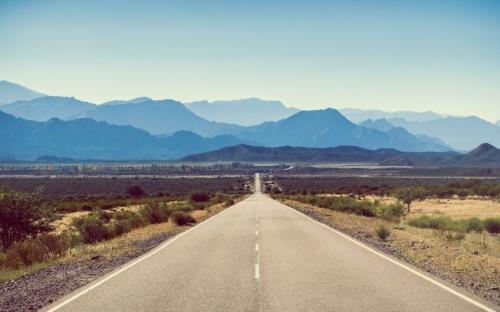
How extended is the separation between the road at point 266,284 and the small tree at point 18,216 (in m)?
6.51

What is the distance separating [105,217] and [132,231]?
1187 centimetres

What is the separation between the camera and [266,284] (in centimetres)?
1095

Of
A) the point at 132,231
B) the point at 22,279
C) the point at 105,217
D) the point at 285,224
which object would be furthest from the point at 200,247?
the point at 105,217

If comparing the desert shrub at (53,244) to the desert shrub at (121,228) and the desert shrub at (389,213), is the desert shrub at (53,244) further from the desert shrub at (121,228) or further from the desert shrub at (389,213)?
the desert shrub at (389,213)

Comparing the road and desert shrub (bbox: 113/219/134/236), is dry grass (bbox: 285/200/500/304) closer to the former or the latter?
the road

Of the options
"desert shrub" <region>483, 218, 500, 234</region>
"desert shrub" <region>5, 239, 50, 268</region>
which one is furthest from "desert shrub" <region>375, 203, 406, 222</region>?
"desert shrub" <region>5, 239, 50, 268</region>

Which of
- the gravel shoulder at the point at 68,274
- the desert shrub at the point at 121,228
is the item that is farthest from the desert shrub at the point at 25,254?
the desert shrub at the point at 121,228

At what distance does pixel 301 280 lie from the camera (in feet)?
37.5

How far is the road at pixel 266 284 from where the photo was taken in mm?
9125

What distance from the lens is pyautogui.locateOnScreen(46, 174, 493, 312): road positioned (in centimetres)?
912

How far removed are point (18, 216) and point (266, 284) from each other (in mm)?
13121

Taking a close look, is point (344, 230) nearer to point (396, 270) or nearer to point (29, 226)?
point (396, 270)

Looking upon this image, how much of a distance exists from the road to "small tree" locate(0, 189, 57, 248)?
6514mm

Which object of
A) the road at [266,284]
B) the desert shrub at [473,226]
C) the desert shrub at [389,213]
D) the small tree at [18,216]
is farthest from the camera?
the desert shrub at [389,213]
